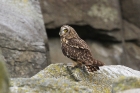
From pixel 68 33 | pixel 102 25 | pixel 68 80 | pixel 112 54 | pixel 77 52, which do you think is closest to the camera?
pixel 68 80

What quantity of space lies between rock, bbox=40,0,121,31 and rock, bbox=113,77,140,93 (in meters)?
9.15

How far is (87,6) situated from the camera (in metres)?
16.2

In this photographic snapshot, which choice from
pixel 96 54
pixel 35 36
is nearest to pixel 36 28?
pixel 35 36

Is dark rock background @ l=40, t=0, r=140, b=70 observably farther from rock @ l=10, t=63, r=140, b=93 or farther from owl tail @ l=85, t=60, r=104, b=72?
owl tail @ l=85, t=60, r=104, b=72

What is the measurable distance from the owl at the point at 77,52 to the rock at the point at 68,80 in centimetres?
18

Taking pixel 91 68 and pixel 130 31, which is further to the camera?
pixel 130 31

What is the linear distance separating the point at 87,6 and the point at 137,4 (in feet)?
6.45

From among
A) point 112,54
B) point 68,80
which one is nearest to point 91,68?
point 68,80

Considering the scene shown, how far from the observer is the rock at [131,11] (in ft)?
56.0

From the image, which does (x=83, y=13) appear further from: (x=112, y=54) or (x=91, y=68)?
(x=91, y=68)

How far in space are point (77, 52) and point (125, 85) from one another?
7.88 ft

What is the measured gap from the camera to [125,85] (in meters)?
6.35

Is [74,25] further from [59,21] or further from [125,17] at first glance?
[125,17]

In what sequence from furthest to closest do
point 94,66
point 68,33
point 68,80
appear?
point 68,33 → point 94,66 → point 68,80
